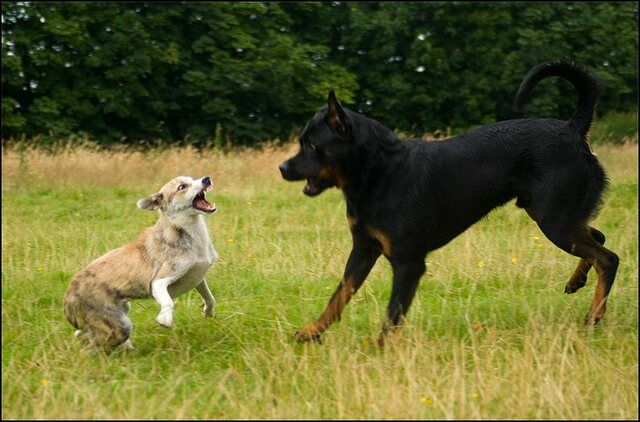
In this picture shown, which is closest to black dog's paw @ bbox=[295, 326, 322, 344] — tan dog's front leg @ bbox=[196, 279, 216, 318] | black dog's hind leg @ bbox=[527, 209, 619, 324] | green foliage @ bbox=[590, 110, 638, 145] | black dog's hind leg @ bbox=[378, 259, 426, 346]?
black dog's hind leg @ bbox=[378, 259, 426, 346]

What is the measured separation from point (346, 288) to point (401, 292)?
48cm

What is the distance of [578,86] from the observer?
21.4ft

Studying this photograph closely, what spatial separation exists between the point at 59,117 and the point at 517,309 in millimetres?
23448

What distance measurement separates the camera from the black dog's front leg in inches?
236

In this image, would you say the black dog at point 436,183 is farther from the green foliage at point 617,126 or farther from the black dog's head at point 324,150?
the green foliage at point 617,126

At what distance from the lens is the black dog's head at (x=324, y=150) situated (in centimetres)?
593

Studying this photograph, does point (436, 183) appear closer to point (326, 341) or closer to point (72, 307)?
point (326, 341)

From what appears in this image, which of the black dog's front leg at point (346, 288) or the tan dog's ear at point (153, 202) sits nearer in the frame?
the black dog's front leg at point (346, 288)

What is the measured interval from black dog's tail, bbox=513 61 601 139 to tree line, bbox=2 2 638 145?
1924cm

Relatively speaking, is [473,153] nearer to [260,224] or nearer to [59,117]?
[260,224]

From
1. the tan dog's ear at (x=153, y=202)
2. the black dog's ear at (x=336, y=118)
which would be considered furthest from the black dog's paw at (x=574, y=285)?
the tan dog's ear at (x=153, y=202)

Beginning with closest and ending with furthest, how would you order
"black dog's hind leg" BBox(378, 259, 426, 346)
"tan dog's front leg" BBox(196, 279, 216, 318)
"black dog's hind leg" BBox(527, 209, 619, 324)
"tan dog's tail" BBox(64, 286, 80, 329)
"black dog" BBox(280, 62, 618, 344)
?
"black dog's hind leg" BBox(378, 259, 426, 346) < "black dog" BBox(280, 62, 618, 344) < "tan dog's tail" BBox(64, 286, 80, 329) < "black dog's hind leg" BBox(527, 209, 619, 324) < "tan dog's front leg" BBox(196, 279, 216, 318)

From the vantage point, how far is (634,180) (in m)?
15.0

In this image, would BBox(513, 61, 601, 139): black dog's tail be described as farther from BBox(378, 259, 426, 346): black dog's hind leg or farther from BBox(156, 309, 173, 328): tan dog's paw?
BBox(156, 309, 173, 328): tan dog's paw
